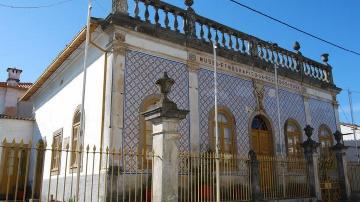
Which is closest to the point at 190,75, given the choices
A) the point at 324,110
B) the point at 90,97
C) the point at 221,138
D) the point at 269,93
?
the point at 221,138

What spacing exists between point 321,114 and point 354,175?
10.3 feet

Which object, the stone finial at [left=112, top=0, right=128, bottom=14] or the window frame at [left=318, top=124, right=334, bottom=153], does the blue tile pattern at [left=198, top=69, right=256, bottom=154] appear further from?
the window frame at [left=318, top=124, right=334, bottom=153]

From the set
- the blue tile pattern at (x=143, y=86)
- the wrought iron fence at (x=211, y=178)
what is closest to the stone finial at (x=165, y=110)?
the wrought iron fence at (x=211, y=178)

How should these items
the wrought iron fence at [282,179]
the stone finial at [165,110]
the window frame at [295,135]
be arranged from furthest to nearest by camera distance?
1. the window frame at [295,135]
2. the wrought iron fence at [282,179]
3. the stone finial at [165,110]

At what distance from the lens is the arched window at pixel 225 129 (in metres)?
11.6

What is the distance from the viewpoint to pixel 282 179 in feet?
41.4

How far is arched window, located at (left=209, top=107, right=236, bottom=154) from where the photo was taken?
11577 mm

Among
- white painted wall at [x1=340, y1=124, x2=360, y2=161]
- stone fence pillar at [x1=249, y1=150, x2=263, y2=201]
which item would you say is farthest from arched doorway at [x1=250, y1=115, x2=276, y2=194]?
white painted wall at [x1=340, y1=124, x2=360, y2=161]

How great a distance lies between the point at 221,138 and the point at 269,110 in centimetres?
291

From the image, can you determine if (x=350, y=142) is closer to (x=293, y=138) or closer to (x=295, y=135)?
(x=295, y=135)

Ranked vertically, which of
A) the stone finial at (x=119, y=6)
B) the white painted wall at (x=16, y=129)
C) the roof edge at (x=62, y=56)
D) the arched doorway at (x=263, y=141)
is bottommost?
the arched doorway at (x=263, y=141)

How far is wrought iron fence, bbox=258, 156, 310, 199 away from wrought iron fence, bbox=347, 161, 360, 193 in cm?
178

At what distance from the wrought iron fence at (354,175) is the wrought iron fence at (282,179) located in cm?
178

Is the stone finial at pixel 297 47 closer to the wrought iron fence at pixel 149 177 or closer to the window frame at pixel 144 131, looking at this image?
the wrought iron fence at pixel 149 177
